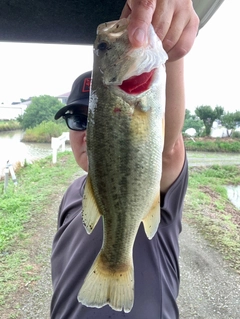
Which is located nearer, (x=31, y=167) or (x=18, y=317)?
(x=18, y=317)

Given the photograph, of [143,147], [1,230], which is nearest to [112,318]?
[143,147]

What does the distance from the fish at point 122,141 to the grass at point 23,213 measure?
2904mm

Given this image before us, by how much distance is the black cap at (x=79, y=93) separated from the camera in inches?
83.5

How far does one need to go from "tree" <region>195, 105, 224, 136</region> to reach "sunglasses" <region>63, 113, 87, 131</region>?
898 inches

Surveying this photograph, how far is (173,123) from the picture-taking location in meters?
1.51

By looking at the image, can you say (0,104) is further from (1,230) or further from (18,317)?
(18,317)

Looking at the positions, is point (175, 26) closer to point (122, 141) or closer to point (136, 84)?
point (136, 84)

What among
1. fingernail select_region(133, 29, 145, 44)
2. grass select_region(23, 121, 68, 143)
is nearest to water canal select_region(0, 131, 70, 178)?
grass select_region(23, 121, 68, 143)

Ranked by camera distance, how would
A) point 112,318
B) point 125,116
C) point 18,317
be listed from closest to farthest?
point 125,116
point 112,318
point 18,317

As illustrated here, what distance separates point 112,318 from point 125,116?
834mm

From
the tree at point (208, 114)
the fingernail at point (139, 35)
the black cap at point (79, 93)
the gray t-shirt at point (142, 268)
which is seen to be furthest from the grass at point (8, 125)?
the fingernail at point (139, 35)

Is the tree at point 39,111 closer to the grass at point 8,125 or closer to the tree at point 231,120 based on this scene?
the grass at point 8,125

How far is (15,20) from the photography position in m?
2.01

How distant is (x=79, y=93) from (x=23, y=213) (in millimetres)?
4489
